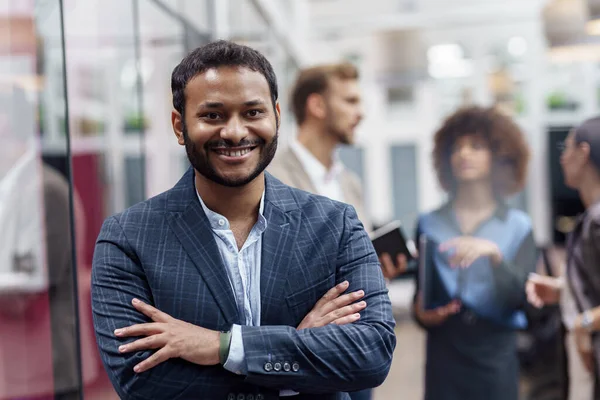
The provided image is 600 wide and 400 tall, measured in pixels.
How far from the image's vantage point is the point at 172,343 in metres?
1.37

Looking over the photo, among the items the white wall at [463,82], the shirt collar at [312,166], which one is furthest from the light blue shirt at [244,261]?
the white wall at [463,82]

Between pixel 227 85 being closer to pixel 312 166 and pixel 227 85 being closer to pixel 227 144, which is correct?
pixel 227 144

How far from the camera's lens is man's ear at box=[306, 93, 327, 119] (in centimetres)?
278

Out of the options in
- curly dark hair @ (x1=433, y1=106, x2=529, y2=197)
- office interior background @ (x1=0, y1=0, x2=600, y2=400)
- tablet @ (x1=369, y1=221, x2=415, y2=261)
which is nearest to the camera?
office interior background @ (x1=0, y1=0, x2=600, y2=400)

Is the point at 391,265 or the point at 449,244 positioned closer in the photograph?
the point at 391,265

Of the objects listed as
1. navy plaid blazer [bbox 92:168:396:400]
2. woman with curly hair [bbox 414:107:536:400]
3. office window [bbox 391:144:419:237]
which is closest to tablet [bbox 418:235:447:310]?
woman with curly hair [bbox 414:107:536:400]

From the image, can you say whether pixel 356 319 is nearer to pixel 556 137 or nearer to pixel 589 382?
pixel 589 382

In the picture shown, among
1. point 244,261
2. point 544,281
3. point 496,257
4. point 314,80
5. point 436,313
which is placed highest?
point 314,80

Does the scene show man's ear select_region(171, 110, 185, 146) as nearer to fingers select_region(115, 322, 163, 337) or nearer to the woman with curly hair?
fingers select_region(115, 322, 163, 337)

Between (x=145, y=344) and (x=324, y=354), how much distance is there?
0.36 metres

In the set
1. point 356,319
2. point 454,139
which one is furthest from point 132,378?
point 454,139

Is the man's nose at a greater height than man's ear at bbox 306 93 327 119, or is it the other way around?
man's ear at bbox 306 93 327 119

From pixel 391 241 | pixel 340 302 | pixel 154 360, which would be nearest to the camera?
pixel 154 360

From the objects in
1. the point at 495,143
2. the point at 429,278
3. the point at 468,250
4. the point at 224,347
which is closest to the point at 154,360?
the point at 224,347
